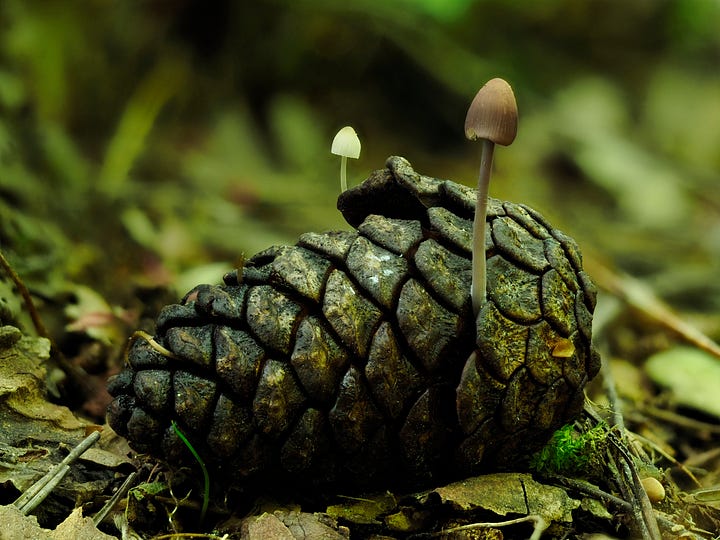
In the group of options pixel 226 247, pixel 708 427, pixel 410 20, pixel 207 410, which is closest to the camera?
pixel 207 410

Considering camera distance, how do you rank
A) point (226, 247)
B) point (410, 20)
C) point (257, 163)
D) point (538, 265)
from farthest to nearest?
1. point (410, 20)
2. point (257, 163)
3. point (226, 247)
4. point (538, 265)

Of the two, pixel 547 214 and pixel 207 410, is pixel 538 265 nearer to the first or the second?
pixel 207 410

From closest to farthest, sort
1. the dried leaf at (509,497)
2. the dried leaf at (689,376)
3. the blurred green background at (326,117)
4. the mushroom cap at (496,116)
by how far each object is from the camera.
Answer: the mushroom cap at (496,116)
the dried leaf at (509,497)
the dried leaf at (689,376)
the blurred green background at (326,117)

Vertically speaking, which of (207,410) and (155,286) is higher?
(155,286)

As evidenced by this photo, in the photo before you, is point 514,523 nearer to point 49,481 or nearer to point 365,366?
point 365,366

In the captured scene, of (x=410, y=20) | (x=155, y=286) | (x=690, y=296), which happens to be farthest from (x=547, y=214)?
(x=155, y=286)

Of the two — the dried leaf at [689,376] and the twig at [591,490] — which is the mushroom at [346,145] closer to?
the twig at [591,490]

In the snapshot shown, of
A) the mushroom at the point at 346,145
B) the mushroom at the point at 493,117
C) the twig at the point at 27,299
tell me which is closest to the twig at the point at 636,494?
the mushroom at the point at 493,117
